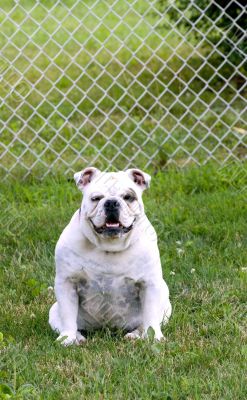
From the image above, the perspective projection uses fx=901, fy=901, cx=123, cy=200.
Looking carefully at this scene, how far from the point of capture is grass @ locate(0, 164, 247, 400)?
3332mm

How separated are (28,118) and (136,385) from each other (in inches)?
138

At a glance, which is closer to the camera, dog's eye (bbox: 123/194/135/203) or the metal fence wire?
dog's eye (bbox: 123/194/135/203)

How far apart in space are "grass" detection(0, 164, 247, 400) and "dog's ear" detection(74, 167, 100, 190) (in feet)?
2.16

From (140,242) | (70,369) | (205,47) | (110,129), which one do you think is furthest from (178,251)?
(205,47)

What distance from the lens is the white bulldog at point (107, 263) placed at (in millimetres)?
3750

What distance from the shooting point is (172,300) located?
4.35 m

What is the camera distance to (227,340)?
12.5 feet

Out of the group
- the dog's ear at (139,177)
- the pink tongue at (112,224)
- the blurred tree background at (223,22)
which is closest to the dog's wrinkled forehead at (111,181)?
the dog's ear at (139,177)

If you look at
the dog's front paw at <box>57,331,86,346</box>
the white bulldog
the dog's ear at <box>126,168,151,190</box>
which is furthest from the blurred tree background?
the dog's front paw at <box>57,331,86,346</box>

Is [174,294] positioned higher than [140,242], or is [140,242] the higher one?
[140,242]

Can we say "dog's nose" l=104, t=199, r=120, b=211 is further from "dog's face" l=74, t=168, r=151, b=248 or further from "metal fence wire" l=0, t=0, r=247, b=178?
"metal fence wire" l=0, t=0, r=247, b=178

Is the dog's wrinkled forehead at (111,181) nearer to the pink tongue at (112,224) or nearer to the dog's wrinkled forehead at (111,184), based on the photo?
the dog's wrinkled forehead at (111,184)

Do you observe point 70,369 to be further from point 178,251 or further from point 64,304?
point 178,251

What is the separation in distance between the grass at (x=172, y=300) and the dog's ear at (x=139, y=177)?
632 mm
